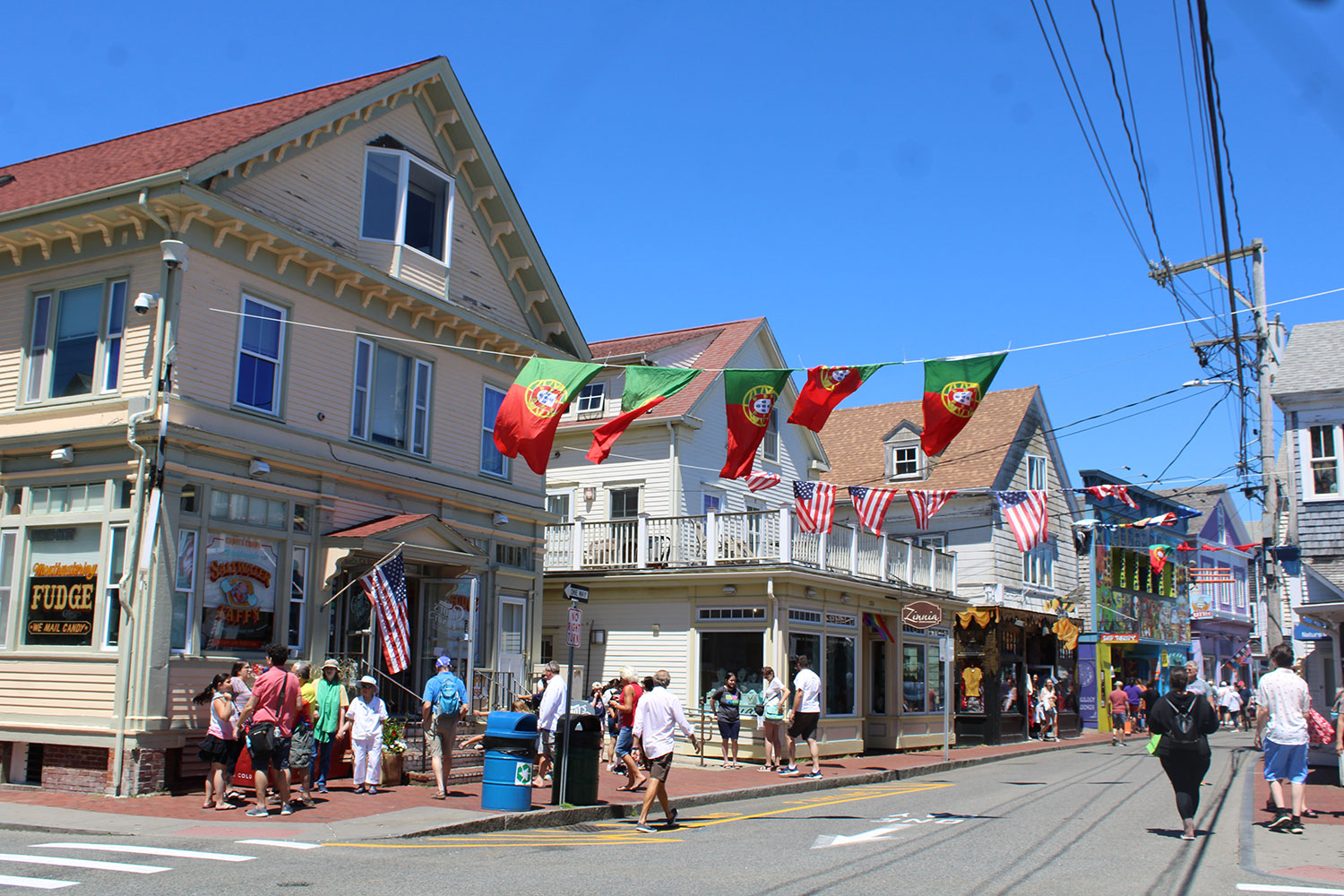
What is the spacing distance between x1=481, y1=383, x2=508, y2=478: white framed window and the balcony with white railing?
4883 millimetres

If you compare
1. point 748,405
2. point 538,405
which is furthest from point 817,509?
point 538,405

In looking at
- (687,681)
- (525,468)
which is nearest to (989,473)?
(687,681)

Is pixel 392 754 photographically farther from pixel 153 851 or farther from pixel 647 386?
pixel 647 386

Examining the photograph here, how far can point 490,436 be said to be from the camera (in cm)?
2011

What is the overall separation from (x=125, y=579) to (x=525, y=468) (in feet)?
27.3

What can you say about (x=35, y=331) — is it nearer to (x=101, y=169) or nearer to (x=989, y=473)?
(x=101, y=169)

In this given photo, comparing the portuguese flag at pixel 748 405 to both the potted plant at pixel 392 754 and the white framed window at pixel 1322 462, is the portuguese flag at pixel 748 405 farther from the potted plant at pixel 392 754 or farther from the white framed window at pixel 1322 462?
the white framed window at pixel 1322 462

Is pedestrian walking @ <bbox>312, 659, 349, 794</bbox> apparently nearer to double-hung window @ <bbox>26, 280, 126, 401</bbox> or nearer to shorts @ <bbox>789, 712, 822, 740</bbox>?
double-hung window @ <bbox>26, 280, 126, 401</bbox>

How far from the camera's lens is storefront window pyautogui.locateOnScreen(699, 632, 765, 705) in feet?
76.3

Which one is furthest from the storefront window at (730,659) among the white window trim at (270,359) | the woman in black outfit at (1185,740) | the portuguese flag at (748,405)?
the woman in black outfit at (1185,740)

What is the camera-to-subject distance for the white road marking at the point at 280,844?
10180mm

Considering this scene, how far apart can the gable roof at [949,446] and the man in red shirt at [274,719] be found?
23.7m

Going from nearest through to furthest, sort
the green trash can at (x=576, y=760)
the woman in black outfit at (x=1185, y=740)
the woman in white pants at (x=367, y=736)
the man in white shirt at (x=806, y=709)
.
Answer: the woman in black outfit at (x=1185, y=740), the green trash can at (x=576, y=760), the woman in white pants at (x=367, y=736), the man in white shirt at (x=806, y=709)

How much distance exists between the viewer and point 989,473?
34.8 meters
